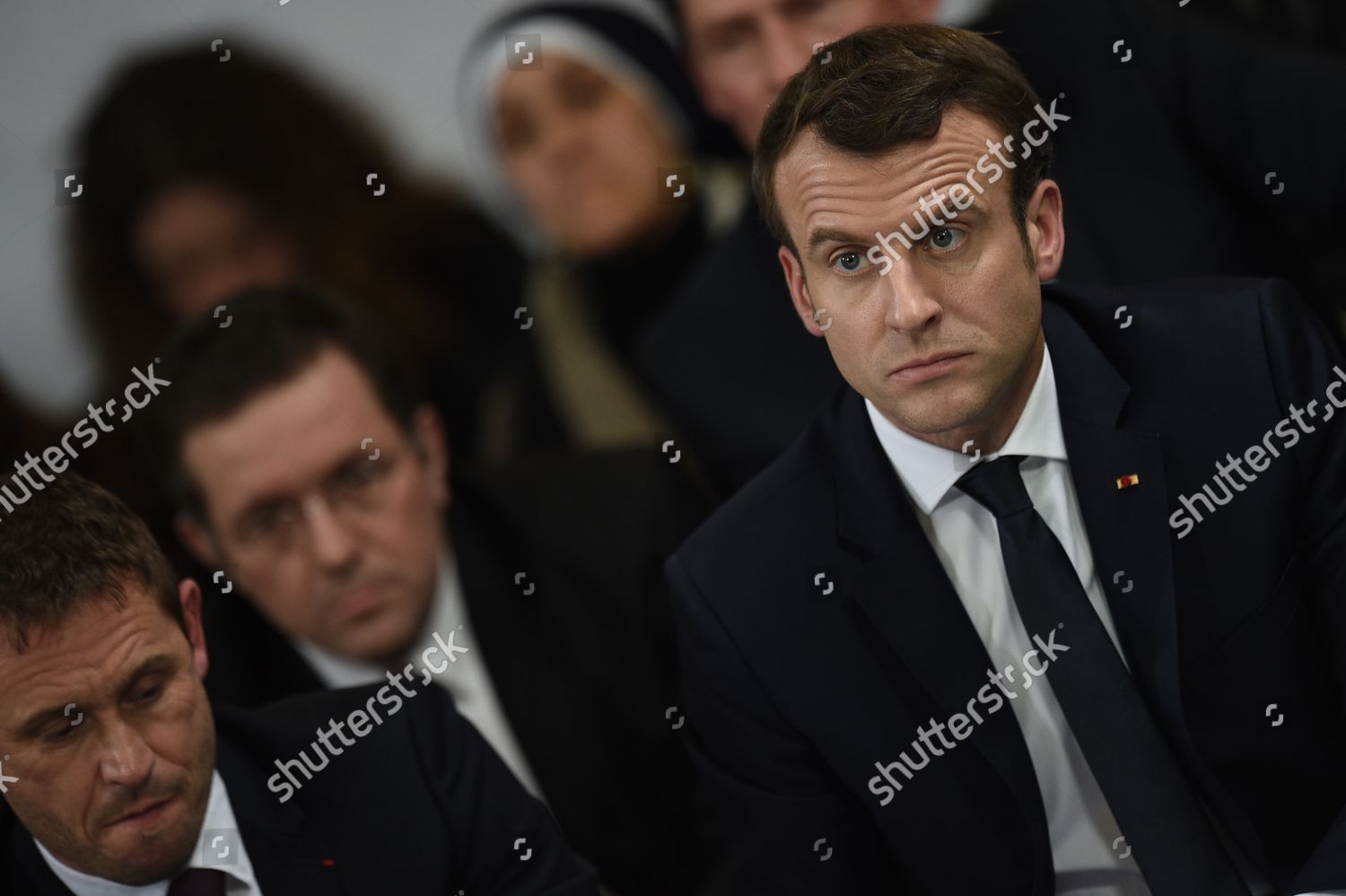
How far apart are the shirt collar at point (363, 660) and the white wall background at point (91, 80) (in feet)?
1.79

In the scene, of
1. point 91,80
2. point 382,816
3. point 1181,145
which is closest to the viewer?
point 382,816

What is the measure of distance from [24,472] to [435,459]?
64 centimetres

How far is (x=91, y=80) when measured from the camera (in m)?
2.53

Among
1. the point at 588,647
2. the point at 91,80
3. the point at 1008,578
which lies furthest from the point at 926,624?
the point at 91,80

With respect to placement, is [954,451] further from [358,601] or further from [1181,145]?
[358,601]

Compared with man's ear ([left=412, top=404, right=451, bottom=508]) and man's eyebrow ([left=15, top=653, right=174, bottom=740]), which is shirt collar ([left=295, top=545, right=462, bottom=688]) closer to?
man's ear ([left=412, top=404, right=451, bottom=508])

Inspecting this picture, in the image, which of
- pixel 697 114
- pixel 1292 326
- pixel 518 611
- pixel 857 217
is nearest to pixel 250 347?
pixel 518 611

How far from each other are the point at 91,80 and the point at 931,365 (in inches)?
65.7

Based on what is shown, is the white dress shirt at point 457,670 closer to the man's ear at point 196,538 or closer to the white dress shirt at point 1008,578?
the man's ear at point 196,538

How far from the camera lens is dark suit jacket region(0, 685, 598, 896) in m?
1.63

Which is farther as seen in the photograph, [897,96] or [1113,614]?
[1113,614]

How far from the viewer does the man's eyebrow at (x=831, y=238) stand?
4.80 feet

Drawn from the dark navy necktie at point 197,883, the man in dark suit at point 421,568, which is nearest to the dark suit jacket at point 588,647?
the man in dark suit at point 421,568

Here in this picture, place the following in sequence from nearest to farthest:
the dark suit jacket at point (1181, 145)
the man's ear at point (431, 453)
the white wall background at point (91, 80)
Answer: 1. the dark suit jacket at point (1181, 145)
2. the man's ear at point (431, 453)
3. the white wall background at point (91, 80)
